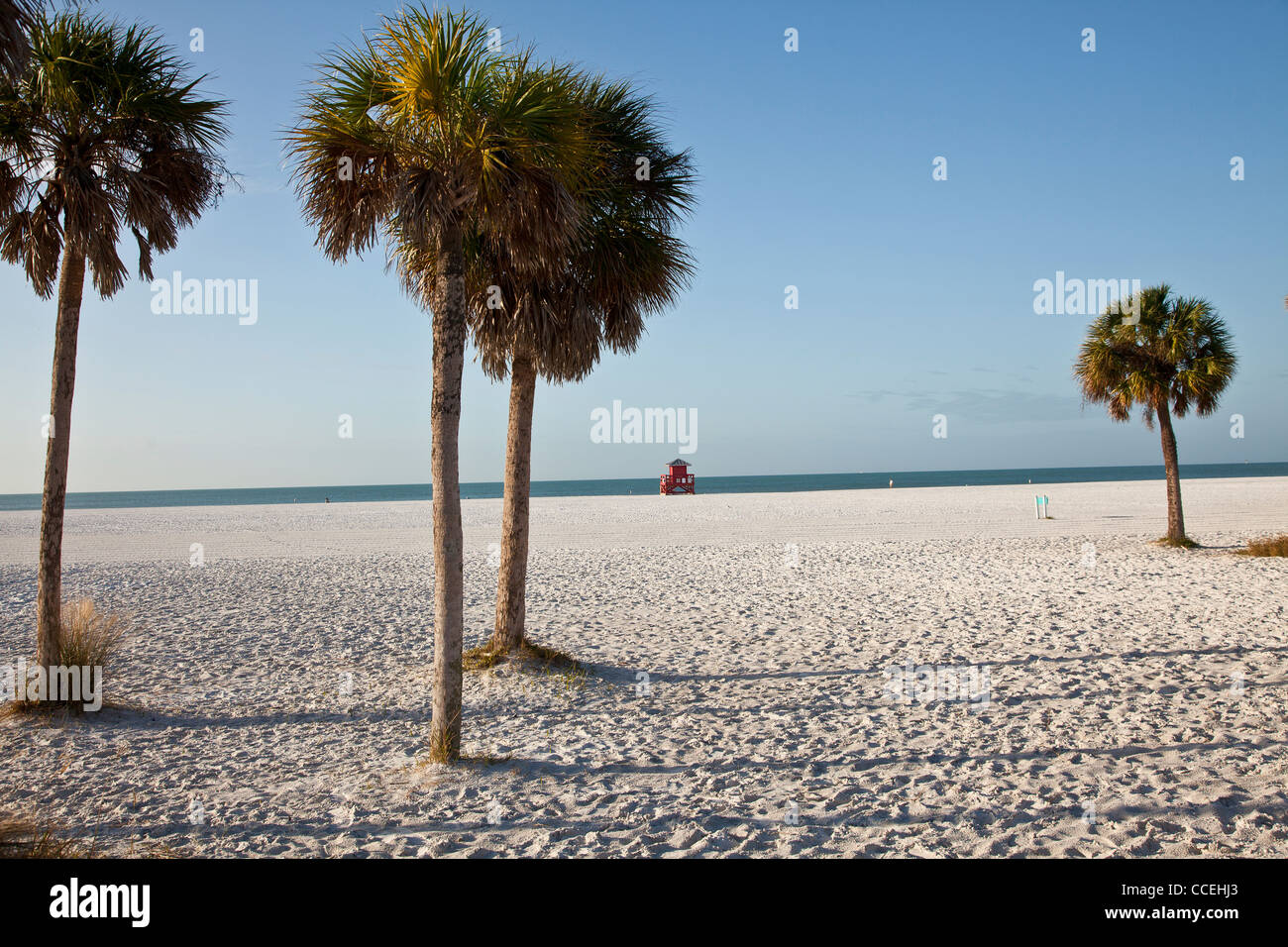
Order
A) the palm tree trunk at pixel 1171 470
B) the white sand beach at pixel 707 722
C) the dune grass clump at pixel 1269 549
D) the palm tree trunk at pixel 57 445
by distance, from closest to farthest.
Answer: the white sand beach at pixel 707 722 < the palm tree trunk at pixel 57 445 < the dune grass clump at pixel 1269 549 < the palm tree trunk at pixel 1171 470

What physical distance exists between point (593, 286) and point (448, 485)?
3.53 metres

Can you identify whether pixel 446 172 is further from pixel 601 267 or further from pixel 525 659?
pixel 525 659

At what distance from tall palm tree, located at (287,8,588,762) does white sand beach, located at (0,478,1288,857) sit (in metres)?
1.34

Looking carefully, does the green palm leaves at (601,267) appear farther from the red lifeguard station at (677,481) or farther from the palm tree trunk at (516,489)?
the red lifeguard station at (677,481)

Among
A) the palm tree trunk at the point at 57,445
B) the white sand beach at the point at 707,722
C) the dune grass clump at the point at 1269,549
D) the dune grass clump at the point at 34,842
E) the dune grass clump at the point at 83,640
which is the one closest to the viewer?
the dune grass clump at the point at 34,842

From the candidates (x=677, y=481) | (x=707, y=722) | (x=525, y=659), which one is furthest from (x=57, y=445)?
(x=677, y=481)

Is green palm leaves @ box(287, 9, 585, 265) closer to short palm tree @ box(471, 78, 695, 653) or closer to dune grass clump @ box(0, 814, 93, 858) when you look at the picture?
short palm tree @ box(471, 78, 695, 653)

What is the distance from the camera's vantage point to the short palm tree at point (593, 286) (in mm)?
8125

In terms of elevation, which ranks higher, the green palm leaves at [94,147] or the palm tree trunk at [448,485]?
the green palm leaves at [94,147]

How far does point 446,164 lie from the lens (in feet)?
19.0

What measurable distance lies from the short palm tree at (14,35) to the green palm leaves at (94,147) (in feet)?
5.79

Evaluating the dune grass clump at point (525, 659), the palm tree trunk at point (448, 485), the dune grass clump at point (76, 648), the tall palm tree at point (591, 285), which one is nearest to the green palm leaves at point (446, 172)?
the palm tree trunk at point (448, 485)

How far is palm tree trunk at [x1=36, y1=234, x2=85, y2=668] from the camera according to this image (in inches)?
281
